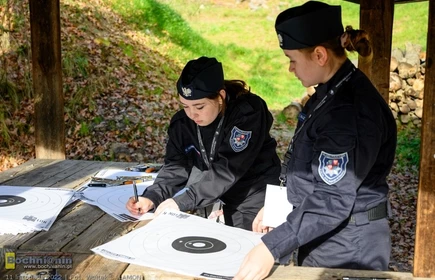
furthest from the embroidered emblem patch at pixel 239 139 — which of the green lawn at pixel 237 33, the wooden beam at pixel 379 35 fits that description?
the green lawn at pixel 237 33

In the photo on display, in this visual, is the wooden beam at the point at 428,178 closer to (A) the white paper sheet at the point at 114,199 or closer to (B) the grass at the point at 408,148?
(A) the white paper sheet at the point at 114,199

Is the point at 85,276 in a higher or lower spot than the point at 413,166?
higher

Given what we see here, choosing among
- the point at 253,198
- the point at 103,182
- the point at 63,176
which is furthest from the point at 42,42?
the point at 253,198

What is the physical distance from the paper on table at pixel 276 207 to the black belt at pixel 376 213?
0.27 m

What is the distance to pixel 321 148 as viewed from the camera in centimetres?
178

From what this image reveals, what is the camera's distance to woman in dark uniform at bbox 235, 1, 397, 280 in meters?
1.73

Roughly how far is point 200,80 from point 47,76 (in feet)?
8.76

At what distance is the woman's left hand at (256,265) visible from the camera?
1673mm

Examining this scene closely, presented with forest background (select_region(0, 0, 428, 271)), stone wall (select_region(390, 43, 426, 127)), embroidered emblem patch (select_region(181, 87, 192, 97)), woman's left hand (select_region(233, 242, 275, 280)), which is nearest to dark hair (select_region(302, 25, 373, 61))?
woman's left hand (select_region(233, 242, 275, 280))

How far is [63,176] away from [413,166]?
20.2ft

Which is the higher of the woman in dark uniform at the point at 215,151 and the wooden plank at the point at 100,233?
the woman in dark uniform at the point at 215,151

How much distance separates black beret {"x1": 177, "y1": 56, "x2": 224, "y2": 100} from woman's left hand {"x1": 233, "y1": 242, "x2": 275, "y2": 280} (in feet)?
3.44

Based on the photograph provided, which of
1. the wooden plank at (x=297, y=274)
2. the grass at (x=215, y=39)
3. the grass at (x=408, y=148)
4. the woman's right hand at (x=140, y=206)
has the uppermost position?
the grass at (x=215, y=39)

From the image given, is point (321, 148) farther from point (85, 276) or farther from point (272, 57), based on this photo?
point (272, 57)
